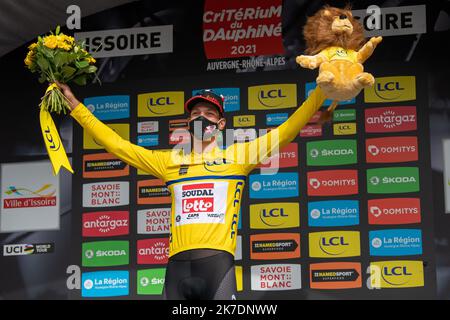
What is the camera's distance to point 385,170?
6027mm

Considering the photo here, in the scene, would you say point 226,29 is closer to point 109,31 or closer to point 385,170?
point 109,31

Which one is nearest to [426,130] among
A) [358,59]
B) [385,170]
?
[385,170]

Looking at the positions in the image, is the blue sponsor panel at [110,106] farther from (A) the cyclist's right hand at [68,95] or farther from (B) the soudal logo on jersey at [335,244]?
(A) the cyclist's right hand at [68,95]

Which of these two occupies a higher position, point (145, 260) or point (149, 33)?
point (149, 33)

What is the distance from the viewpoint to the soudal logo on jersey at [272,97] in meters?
6.26

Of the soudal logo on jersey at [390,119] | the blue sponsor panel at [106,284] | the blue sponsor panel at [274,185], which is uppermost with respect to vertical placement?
the soudal logo on jersey at [390,119]

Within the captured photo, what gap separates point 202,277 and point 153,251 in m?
2.06

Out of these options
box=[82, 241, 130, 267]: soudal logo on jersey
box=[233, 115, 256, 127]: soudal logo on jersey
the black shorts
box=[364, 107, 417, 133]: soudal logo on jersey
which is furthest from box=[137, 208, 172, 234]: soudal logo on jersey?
the black shorts

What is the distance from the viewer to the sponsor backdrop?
5.95 meters

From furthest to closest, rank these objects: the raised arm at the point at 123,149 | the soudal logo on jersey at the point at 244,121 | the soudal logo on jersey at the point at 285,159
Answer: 1. the soudal logo on jersey at the point at 244,121
2. the soudal logo on jersey at the point at 285,159
3. the raised arm at the point at 123,149

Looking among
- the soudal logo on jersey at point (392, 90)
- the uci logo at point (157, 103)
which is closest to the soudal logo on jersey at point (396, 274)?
the soudal logo on jersey at point (392, 90)

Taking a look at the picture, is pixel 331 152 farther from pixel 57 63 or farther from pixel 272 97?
pixel 57 63

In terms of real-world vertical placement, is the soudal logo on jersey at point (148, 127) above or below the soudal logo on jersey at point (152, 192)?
above
